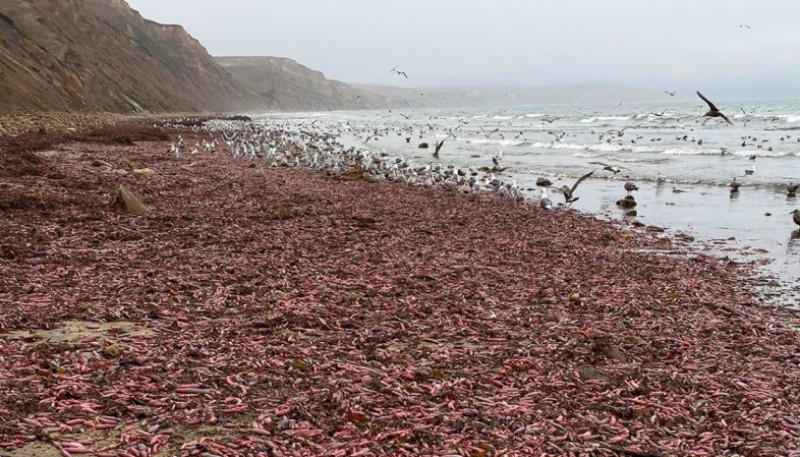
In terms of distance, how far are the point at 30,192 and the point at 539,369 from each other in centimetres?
1205

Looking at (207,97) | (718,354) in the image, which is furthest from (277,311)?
(207,97)

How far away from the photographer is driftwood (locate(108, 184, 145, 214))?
1270 centimetres

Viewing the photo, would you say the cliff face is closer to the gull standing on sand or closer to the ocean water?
the ocean water

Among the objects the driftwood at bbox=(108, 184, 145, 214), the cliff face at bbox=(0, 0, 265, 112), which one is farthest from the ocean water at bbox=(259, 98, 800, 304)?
the cliff face at bbox=(0, 0, 265, 112)

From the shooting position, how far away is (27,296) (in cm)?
706

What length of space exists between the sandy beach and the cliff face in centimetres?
3942

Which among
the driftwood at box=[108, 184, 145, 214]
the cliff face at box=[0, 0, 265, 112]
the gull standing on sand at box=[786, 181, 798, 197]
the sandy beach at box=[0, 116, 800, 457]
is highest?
the cliff face at box=[0, 0, 265, 112]

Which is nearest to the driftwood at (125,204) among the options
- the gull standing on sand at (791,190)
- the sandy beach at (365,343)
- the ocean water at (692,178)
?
the sandy beach at (365,343)

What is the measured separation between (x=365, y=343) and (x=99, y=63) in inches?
3437

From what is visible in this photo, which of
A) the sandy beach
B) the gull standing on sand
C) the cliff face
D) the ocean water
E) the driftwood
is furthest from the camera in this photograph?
the cliff face

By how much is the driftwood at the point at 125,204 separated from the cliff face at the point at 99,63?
34.8 m

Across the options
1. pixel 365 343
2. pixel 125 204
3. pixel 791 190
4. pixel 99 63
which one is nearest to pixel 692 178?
pixel 791 190

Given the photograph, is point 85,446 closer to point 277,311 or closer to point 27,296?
point 277,311

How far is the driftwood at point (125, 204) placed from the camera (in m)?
12.7
